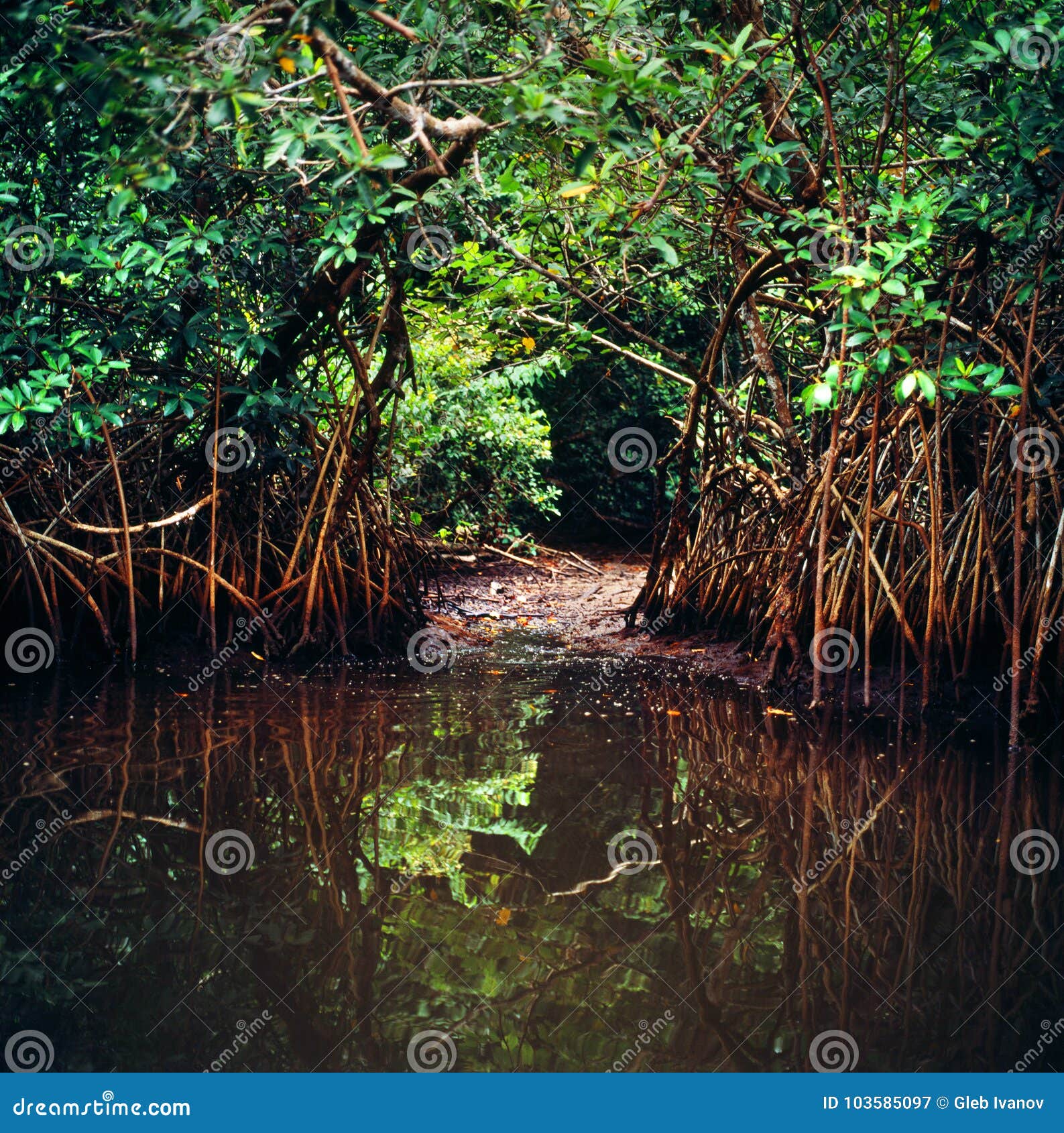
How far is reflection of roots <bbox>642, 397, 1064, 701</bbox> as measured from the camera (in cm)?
457

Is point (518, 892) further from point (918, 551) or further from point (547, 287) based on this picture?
point (547, 287)

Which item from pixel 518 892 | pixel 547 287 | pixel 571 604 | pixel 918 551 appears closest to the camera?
pixel 518 892

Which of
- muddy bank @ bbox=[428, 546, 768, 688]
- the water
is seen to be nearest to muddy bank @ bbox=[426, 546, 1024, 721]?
muddy bank @ bbox=[428, 546, 768, 688]

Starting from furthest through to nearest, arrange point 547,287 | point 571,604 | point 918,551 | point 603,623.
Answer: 1. point 571,604
2. point 603,623
3. point 547,287
4. point 918,551

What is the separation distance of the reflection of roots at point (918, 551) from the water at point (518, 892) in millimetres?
508

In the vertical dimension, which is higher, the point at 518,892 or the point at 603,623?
the point at 518,892

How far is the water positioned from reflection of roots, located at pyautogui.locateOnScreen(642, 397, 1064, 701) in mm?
508

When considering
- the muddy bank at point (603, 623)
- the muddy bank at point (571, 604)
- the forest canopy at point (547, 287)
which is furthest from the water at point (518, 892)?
the muddy bank at point (571, 604)

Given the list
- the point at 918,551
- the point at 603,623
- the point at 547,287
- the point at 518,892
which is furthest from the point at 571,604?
the point at 518,892

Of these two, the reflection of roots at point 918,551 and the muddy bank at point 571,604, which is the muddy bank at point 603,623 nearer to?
the muddy bank at point 571,604

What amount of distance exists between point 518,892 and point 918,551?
3083 millimetres

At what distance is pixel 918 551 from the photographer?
5121 mm

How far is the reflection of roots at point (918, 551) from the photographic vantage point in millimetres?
4566

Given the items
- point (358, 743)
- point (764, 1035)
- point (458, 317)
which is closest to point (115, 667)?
point (358, 743)
